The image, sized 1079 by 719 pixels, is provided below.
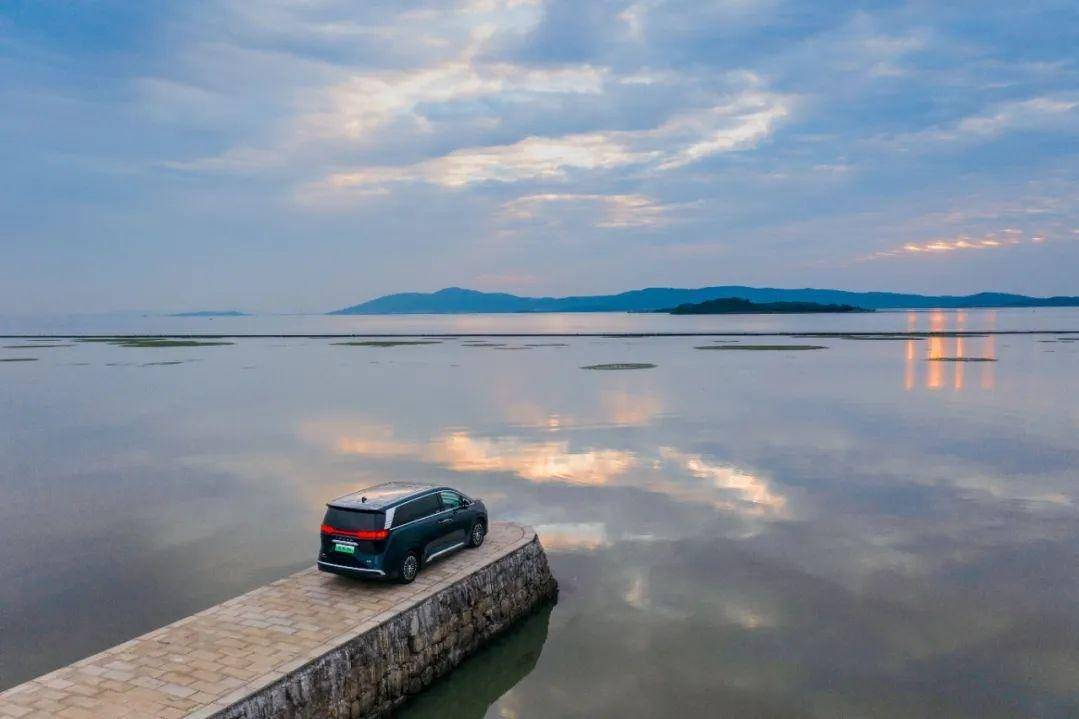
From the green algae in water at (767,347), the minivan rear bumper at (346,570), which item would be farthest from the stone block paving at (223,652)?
the green algae in water at (767,347)

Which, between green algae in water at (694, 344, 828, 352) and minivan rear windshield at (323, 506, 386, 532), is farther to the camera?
green algae in water at (694, 344, 828, 352)

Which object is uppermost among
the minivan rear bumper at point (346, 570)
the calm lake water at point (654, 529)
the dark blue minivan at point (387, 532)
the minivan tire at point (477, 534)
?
the dark blue minivan at point (387, 532)

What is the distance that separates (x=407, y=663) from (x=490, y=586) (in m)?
3.49

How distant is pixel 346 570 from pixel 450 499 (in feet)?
11.8

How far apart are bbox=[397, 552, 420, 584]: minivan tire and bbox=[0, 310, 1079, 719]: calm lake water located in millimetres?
2571

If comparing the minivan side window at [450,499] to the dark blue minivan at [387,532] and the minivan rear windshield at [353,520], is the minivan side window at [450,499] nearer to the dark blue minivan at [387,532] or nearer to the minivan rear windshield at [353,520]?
the dark blue minivan at [387,532]

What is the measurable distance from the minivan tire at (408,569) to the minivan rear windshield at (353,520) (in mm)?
1107

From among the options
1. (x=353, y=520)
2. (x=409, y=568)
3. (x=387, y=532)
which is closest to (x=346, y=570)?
(x=353, y=520)

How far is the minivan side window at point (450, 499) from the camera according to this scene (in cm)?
1961

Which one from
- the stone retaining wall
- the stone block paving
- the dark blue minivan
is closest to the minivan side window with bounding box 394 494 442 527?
the dark blue minivan

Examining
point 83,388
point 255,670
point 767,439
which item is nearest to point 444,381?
point 83,388

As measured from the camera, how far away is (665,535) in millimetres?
26281

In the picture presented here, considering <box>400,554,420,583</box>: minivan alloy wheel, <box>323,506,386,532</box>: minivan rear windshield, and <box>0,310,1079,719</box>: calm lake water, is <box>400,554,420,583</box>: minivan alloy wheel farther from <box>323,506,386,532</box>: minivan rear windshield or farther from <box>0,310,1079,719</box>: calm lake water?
<box>0,310,1079,719</box>: calm lake water

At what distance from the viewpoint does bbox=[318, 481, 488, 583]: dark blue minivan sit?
17172 mm
